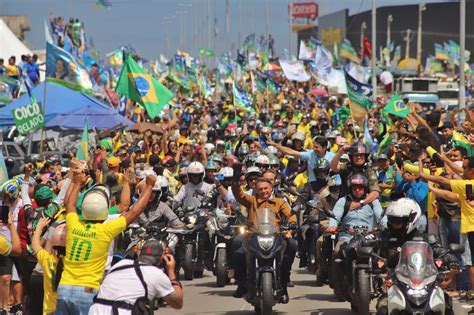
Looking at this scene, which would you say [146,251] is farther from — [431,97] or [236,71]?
[236,71]

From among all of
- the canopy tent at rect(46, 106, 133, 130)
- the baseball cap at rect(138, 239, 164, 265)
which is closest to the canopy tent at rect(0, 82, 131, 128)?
the canopy tent at rect(46, 106, 133, 130)

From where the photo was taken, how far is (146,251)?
8703 millimetres

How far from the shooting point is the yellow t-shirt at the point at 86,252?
9156 millimetres

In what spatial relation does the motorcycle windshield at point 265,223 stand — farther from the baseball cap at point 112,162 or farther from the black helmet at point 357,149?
the baseball cap at point 112,162

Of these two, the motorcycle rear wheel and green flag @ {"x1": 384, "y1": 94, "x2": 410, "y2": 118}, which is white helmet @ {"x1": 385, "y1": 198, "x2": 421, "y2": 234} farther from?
green flag @ {"x1": 384, "y1": 94, "x2": 410, "y2": 118}

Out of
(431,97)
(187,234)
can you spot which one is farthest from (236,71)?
(187,234)

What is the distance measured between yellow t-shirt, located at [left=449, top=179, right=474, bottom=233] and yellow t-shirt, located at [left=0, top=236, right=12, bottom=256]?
4885 mm

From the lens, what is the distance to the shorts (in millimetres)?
Answer: 12328

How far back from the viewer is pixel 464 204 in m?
13.2

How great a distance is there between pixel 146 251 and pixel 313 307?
5582 mm

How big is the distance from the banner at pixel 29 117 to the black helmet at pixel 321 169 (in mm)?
7080

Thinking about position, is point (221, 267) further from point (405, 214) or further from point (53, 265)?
point (53, 265)

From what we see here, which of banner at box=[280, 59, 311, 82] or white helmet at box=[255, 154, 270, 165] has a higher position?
banner at box=[280, 59, 311, 82]

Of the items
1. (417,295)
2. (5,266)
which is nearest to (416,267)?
(417,295)
